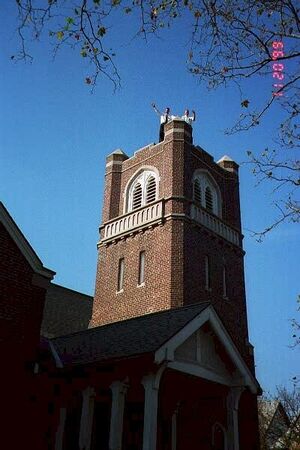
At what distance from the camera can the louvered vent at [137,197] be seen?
2755cm

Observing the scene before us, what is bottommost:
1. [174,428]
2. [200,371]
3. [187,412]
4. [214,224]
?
[174,428]

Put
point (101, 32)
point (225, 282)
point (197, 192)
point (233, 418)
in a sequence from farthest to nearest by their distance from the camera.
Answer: point (197, 192), point (225, 282), point (233, 418), point (101, 32)

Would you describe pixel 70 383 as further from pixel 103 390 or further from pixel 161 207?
pixel 161 207

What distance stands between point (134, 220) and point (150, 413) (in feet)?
49.2

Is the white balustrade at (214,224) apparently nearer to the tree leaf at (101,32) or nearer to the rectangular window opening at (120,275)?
the rectangular window opening at (120,275)

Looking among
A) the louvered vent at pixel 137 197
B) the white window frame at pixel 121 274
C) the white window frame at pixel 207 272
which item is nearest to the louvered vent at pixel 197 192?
the louvered vent at pixel 137 197

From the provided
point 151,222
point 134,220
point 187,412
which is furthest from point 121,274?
point 187,412

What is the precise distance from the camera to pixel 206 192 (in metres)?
28.2

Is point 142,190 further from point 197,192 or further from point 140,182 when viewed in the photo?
point 197,192

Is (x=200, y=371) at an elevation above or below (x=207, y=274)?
below

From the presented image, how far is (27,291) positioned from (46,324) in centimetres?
1658

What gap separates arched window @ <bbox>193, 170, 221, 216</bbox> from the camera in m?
27.5

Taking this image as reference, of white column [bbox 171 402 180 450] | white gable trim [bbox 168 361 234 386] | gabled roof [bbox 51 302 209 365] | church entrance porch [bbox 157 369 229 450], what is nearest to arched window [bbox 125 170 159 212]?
gabled roof [bbox 51 302 209 365]

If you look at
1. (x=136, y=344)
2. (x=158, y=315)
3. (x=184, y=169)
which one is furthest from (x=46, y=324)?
(x=136, y=344)
